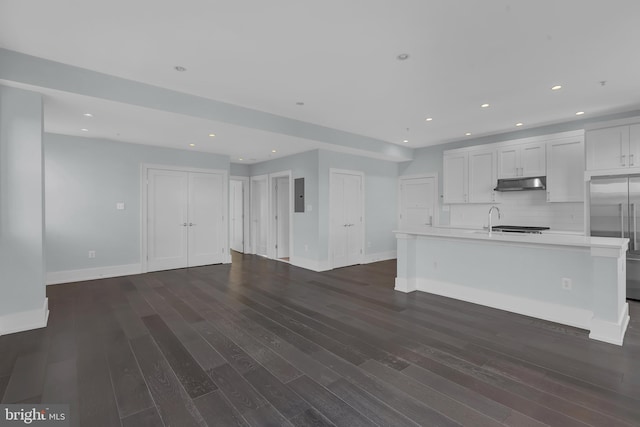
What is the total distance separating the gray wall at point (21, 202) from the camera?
3.09 m

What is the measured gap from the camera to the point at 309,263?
247 inches

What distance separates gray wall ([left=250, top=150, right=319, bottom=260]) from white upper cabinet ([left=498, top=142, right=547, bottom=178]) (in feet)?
12.1

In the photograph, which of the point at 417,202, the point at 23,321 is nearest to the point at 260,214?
the point at 417,202

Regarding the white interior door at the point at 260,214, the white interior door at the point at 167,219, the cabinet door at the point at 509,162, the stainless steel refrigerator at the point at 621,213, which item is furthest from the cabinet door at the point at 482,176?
the white interior door at the point at 167,219

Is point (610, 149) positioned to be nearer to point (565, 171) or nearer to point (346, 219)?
point (565, 171)

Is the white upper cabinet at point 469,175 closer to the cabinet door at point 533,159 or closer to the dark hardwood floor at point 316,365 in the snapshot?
the cabinet door at point 533,159

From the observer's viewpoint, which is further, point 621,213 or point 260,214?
point 260,214

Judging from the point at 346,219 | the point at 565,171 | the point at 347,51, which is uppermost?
the point at 347,51

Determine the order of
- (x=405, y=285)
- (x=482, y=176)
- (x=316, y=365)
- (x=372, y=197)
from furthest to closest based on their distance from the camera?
(x=372, y=197) → (x=482, y=176) → (x=405, y=285) → (x=316, y=365)

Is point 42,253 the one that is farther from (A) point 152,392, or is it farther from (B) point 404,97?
(B) point 404,97

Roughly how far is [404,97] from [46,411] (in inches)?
182

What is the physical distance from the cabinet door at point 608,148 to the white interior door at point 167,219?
730cm

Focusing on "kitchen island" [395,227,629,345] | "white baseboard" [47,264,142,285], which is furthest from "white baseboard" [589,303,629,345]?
"white baseboard" [47,264,142,285]

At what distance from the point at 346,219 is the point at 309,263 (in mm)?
1280
